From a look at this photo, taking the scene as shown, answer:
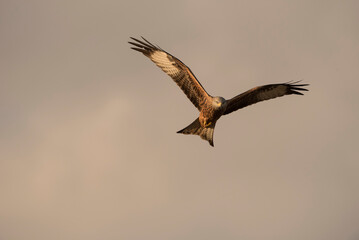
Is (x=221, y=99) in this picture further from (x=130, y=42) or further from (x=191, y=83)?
(x=130, y=42)

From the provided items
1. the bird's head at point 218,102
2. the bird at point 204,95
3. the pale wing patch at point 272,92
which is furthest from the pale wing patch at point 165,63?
the pale wing patch at point 272,92

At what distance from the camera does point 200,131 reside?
15.7m

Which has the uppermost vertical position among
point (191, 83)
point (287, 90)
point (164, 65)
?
point (164, 65)

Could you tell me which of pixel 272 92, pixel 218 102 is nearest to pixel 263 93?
pixel 272 92

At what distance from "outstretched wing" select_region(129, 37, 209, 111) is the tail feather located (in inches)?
24.5

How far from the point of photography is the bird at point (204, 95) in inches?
601

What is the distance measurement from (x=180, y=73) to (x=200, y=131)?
221cm

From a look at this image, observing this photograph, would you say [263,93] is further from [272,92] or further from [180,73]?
[180,73]

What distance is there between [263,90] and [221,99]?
174 cm

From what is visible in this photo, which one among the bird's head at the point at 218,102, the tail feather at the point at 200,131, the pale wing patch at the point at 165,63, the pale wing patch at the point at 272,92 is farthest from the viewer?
the pale wing patch at the point at 165,63

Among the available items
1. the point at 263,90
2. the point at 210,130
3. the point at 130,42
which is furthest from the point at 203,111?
the point at 130,42

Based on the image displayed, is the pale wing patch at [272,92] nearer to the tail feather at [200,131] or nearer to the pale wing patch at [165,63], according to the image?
the tail feather at [200,131]

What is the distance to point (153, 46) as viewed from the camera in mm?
16578

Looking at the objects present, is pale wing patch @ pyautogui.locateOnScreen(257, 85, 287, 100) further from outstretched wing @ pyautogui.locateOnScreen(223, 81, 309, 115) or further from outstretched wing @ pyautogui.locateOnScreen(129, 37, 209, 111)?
outstretched wing @ pyautogui.locateOnScreen(129, 37, 209, 111)
